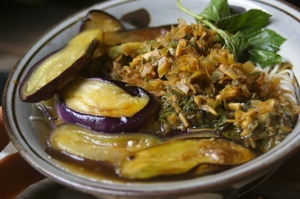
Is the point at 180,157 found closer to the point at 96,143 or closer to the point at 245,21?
the point at 96,143

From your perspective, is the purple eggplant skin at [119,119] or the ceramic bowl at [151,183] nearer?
the ceramic bowl at [151,183]

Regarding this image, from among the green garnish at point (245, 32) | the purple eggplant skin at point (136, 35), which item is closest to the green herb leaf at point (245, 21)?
the green garnish at point (245, 32)

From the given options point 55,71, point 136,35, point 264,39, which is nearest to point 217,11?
point 264,39

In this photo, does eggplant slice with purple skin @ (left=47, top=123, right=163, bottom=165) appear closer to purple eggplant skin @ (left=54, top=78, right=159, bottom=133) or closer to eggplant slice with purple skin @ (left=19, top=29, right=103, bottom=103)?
purple eggplant skin @ (left=54, top=78, right=159, bottom=133)

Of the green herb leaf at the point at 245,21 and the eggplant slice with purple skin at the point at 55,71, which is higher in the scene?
the green herb leaf at the point at 245,21

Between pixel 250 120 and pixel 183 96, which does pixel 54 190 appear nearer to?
pixel 183 96

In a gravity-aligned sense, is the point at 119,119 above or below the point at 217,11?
below

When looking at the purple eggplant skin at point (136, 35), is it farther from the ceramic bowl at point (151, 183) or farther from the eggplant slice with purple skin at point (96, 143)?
the eggplant slice with purple skin at point (96, 143)
